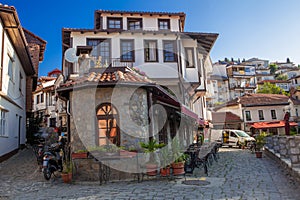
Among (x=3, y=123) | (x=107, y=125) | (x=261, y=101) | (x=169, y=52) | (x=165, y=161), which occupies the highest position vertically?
(x=169, y=52)

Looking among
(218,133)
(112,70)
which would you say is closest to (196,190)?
(112,70)

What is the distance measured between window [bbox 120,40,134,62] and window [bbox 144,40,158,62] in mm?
1141

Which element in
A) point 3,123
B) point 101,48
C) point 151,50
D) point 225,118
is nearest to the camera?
point 3,123

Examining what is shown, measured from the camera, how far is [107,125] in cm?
996

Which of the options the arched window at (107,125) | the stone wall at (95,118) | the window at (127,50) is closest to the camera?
the stone wall at (95,118)

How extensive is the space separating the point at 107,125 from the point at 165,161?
2772 millimetres

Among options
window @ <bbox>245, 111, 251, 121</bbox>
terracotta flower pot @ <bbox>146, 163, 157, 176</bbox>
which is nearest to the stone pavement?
terracotta flower pot @ <bbox>146, 163, 157, 176</bbox>

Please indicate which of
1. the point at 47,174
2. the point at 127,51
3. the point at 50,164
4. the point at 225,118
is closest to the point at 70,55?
the point at 127,51

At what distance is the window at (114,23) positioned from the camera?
71.5ft

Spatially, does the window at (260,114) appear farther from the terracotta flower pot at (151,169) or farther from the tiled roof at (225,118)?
the terracotta flower pot at (151,169)

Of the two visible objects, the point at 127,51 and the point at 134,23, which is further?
the point at 134,23

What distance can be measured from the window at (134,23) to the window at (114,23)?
712mm

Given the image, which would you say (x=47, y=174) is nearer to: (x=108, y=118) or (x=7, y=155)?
(x=108, y=118)

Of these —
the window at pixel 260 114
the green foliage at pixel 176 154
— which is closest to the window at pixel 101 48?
the green foliage at pixel 176 154
